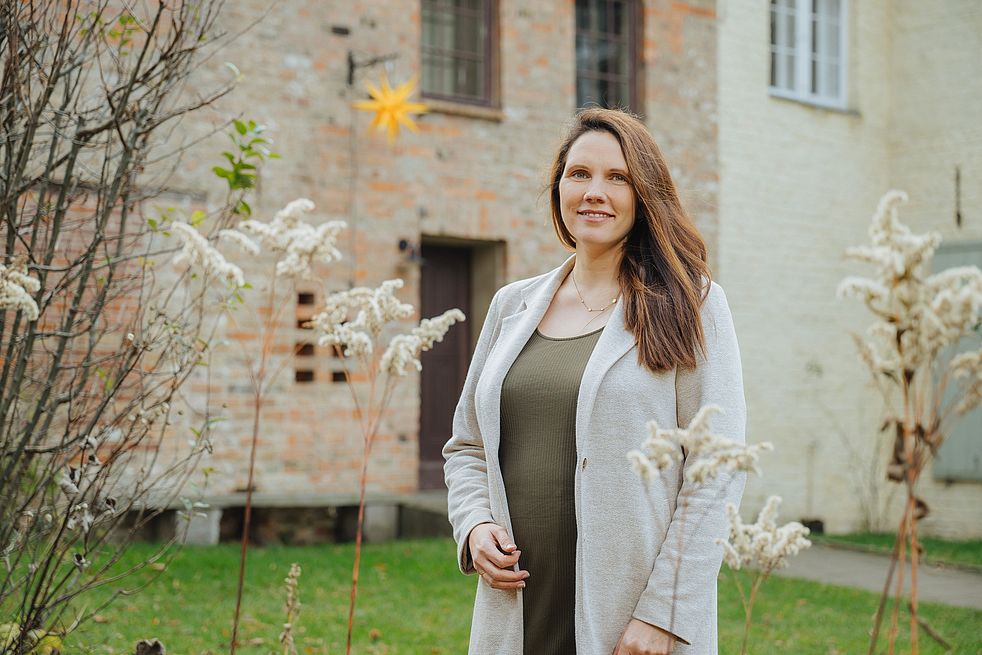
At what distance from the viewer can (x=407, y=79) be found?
34.8 feet

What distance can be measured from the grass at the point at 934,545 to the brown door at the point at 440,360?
13.4 feet

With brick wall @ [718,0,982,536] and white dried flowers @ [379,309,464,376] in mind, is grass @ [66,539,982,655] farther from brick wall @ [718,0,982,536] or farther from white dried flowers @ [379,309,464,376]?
brick wall @ [718,0,982,536]

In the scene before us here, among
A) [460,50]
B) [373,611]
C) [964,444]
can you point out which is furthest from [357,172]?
[964,444]

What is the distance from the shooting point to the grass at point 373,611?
598 cm

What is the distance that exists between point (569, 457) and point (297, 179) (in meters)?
7.89

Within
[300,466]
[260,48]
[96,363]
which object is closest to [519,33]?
[260,48]

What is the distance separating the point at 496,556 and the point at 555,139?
7.24m

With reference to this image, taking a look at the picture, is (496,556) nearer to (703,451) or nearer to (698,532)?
(698,532)

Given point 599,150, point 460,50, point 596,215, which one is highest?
point 460,50

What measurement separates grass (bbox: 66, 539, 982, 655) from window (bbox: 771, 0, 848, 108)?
703cm

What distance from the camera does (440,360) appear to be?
11250 millimetres

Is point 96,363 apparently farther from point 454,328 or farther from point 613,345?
point 454,328

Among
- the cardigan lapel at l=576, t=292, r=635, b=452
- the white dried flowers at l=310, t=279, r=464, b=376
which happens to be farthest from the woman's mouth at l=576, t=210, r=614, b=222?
the white dried flowers at l=310, t=279, r=464, b=376

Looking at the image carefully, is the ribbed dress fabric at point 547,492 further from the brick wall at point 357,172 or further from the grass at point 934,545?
the grass at point 934,545
